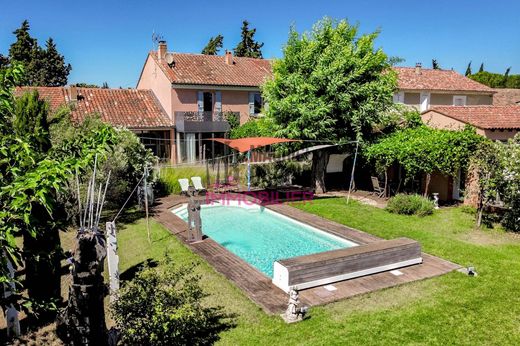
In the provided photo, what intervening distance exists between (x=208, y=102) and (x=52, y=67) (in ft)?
144

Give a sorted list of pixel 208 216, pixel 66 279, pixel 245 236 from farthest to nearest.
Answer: pixel 208 216
pixel 245 236
pixel 66 279

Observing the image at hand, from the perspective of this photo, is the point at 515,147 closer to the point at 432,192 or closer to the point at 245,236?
the point at 432,192

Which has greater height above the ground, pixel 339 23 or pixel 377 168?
pixel 339 23

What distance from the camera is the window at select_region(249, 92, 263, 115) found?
3481 centimetres

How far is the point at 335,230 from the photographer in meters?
15.5

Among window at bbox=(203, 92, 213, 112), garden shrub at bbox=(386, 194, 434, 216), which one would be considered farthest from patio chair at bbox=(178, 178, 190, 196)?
window at bbox=(203, 92, 213, 112)

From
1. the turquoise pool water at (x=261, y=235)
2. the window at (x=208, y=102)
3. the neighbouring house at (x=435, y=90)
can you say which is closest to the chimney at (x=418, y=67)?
the neighbouring house at (x=435, y=90)

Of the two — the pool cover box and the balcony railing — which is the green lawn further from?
the balcony railing

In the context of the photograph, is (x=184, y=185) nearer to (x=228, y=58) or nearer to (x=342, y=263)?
(x=342, y=263)

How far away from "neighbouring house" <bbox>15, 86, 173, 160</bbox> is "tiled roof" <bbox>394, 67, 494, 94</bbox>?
2172 cm

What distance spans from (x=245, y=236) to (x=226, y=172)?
894 cm

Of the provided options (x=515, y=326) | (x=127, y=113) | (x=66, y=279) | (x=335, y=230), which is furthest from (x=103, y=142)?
(x=127, y=113)

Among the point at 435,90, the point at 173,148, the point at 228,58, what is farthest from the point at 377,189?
the point at 228,58

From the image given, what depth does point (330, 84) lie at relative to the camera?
20.3 meters
